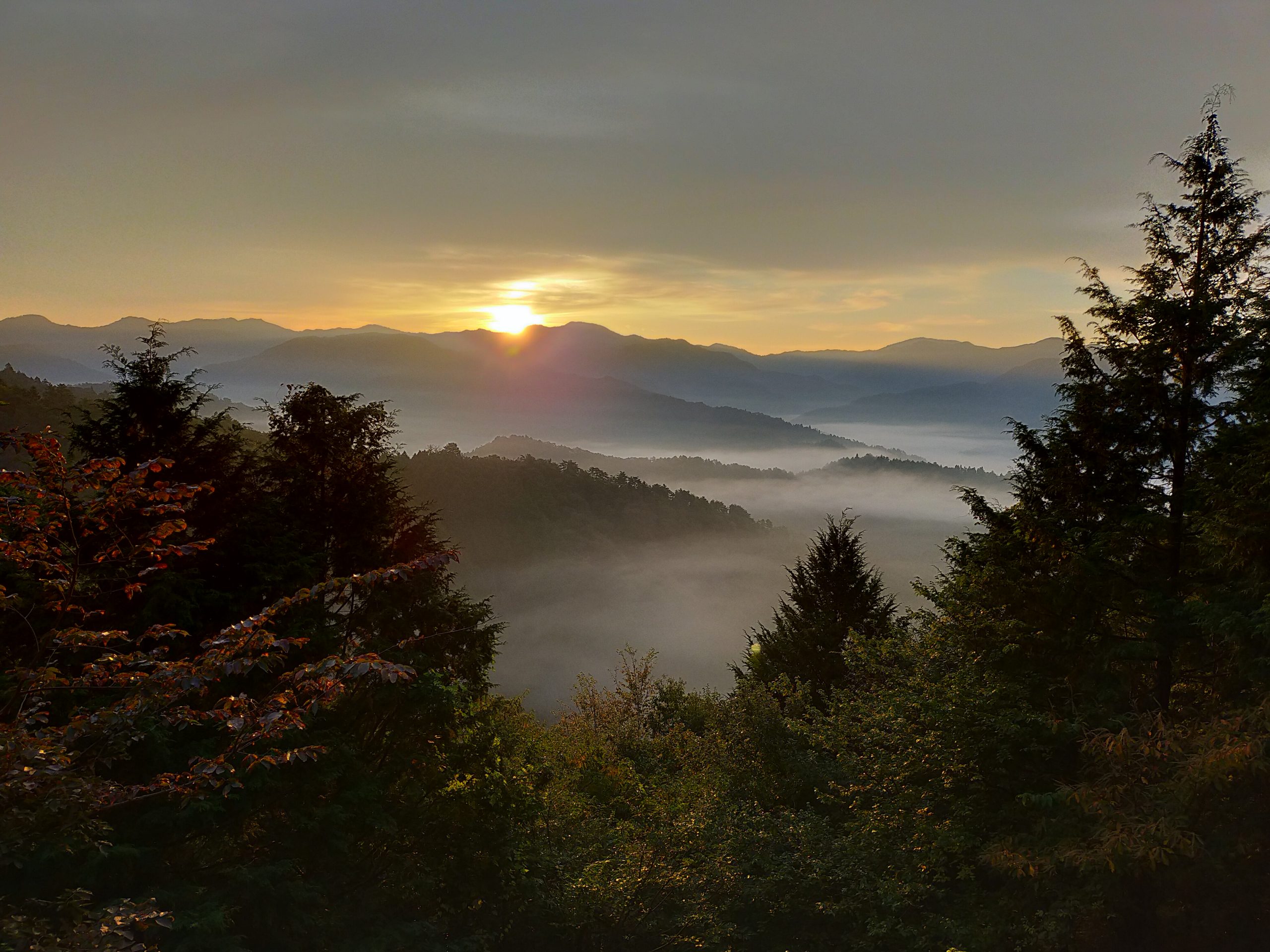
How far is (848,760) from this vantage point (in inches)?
729

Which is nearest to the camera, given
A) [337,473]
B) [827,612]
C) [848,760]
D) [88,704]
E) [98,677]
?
[98,677]

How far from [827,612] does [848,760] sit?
13470 mm

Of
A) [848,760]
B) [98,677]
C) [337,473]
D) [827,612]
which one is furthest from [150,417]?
[827,612]

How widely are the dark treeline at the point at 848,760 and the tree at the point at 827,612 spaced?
12.6m

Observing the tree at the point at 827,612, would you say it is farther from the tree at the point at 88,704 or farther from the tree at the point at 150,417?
the tree at the point at 88,704

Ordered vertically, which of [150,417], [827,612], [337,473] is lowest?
[827,612]

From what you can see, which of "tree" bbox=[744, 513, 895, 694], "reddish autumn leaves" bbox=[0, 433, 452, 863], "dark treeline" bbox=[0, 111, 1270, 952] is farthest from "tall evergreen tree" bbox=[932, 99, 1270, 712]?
"tree" bbox=[744, 513, 895, 694]

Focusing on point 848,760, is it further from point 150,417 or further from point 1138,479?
point 150,417

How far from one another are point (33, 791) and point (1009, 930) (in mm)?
14631

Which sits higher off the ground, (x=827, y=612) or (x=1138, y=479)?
(x=1138, y=479)

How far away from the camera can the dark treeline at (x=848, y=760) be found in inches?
457

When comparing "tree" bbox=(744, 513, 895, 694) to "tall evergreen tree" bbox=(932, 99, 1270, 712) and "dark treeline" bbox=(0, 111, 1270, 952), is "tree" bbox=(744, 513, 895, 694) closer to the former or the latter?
"dark treeline" bbox=(0, 111, 1270, 952)

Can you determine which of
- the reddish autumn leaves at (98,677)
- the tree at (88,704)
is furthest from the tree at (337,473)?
the reddish autumn leaves at (98,677)

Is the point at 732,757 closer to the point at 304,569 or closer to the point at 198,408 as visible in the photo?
the point at 304,569
